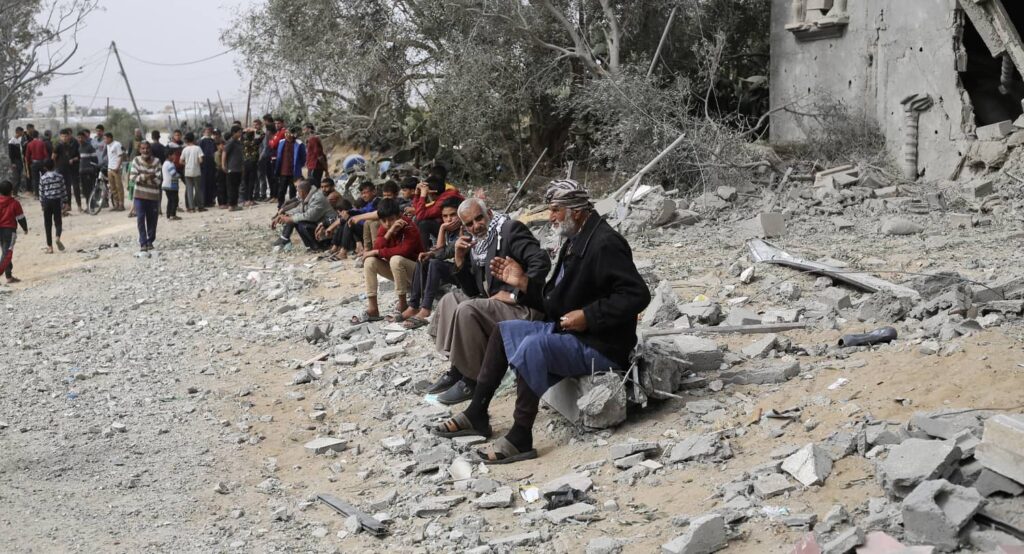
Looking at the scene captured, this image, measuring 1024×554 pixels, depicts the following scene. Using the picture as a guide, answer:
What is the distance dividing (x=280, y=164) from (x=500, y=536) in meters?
13.3

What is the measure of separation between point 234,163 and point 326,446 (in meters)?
12.9

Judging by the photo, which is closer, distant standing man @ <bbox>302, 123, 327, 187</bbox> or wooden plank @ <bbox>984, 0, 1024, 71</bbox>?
wooden plank @ <bbox>984, 0, 1024, 71</bbox>

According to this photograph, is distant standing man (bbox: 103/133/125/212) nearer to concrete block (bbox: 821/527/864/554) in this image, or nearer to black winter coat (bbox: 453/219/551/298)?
black winter coat (bbox: 453/219/551/298)

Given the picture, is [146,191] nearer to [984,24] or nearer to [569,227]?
[569,227]

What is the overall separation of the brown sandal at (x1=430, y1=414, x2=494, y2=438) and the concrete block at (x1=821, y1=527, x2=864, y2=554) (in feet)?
8.66

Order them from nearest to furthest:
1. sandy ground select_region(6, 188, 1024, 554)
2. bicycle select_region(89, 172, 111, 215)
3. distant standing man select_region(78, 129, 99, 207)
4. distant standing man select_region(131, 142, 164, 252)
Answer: sandy ground select_region(6, 188, 1024, 554), distant standing man select_region(131, 142, 164, 252), distant standing man select_region(78, 129, 99, 207), bicycle select_region(89, 172, 111, 215)

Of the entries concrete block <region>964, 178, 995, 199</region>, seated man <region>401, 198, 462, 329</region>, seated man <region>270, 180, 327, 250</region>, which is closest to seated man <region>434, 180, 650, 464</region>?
seated man <region>401, 198, 462, 329</region>

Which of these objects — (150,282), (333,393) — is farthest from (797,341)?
(150,282)

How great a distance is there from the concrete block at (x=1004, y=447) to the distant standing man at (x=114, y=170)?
18087 millimetres

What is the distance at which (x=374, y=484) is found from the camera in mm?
5629

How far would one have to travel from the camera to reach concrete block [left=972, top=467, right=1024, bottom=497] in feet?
11.9

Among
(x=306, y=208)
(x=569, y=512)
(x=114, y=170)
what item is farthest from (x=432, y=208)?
(x=114, y=170)

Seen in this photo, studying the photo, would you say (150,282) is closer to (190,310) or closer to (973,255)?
(190,310)

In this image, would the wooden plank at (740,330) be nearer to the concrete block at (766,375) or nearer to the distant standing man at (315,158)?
the concrete block at (766,375)
